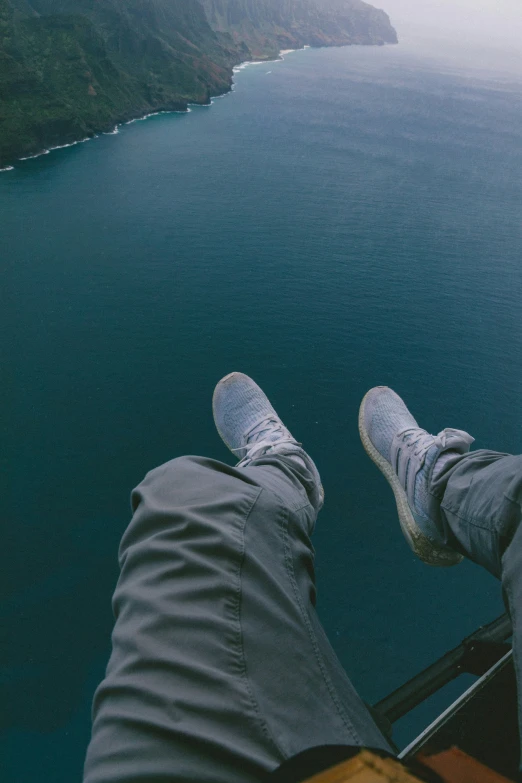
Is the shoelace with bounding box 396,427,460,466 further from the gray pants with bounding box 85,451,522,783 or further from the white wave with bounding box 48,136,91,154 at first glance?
the white wave with bounding box 48,136,91,154

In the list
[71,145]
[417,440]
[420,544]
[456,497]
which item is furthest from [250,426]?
[71,145]

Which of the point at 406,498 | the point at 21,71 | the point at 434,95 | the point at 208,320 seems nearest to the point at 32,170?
the point at 21,71

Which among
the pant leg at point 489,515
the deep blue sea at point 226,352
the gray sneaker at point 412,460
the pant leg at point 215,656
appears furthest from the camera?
the deep blue sea at point 226,352

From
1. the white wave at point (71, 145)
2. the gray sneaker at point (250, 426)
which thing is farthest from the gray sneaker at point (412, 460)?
the white wave at point (71, 145)

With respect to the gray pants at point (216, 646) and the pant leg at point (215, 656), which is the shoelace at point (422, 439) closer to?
the gray pants at point (216, 646)

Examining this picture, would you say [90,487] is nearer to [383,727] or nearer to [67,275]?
[67,275]
